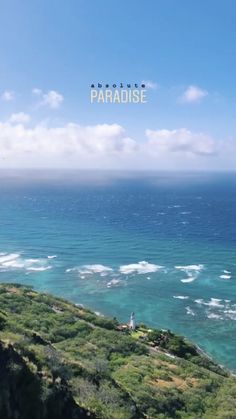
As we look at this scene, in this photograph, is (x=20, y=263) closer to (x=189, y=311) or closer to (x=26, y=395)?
(x=189, y=311)

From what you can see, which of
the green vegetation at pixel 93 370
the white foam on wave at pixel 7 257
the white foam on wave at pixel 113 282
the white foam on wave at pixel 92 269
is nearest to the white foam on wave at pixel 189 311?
the green vegetation at pixel 93 370

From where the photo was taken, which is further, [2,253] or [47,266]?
[2,253]

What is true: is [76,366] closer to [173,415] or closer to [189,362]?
[173,415]

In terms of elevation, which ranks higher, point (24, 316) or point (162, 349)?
point (24, 316)

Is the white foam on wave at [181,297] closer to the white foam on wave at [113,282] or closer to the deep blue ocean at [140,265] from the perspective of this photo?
the deep blue ocean at [140,265]

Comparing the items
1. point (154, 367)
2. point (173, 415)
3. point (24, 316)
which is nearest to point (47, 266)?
point (24, 316)

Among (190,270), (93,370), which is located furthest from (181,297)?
(93,370)

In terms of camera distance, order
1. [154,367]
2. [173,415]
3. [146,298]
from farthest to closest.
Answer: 1. [146,298]
2. [154,367]
3. [173,415]
